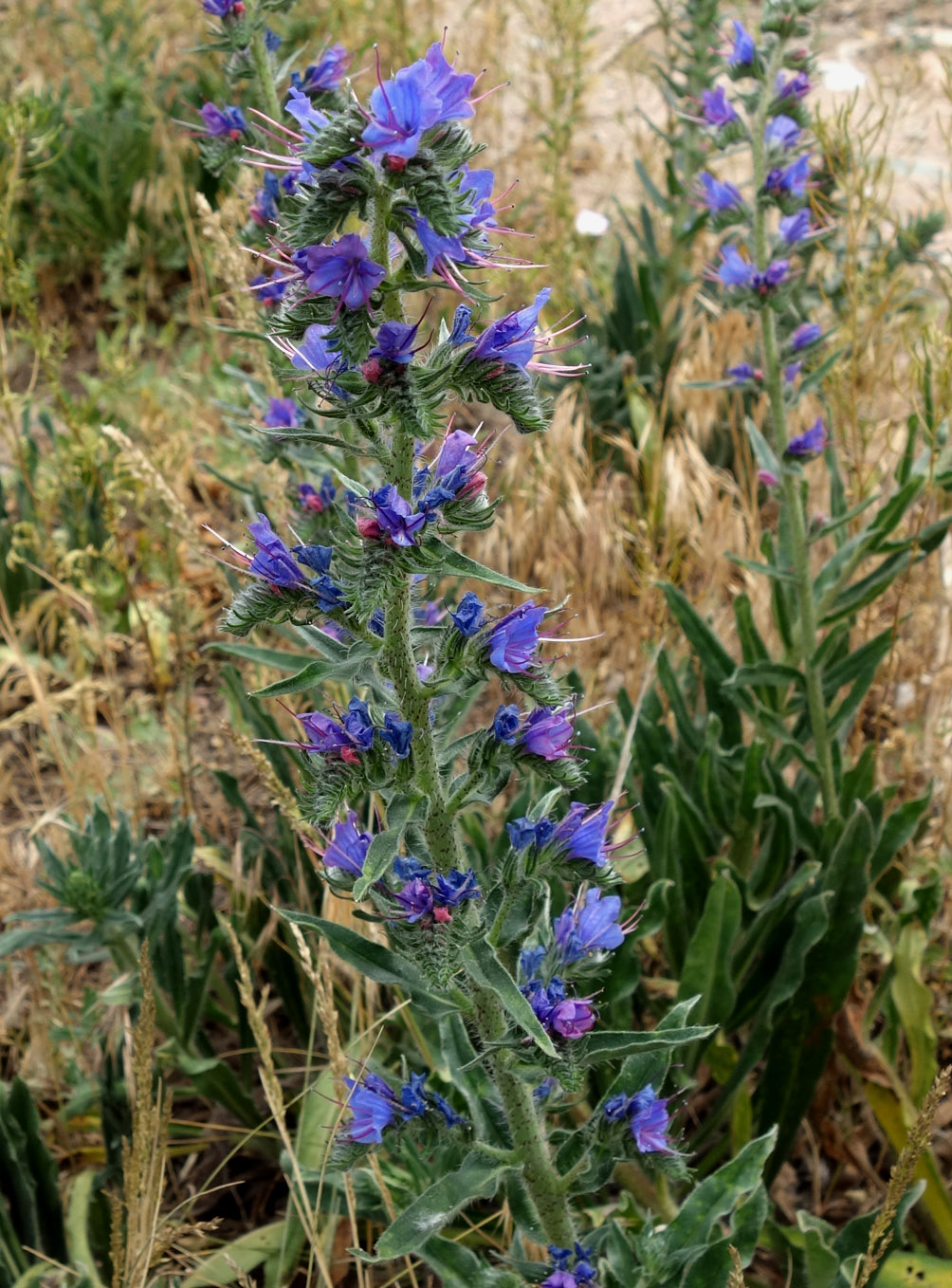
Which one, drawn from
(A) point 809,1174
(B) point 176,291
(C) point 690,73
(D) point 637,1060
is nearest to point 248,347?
(D) point 637,1060

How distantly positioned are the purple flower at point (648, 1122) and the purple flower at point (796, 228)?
183 cm

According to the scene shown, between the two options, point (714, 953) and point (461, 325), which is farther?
point (714, 953)

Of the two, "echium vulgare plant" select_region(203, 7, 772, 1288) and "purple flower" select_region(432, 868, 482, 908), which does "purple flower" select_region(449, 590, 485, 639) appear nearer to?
"echium vulgare plant" select_region(203, 7, 772, 1288)

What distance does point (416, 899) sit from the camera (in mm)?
1540

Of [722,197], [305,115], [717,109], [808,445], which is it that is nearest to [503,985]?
[305,115]

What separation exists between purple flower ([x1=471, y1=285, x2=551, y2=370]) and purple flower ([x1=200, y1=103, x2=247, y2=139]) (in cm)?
138

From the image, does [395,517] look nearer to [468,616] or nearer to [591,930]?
[468,616]

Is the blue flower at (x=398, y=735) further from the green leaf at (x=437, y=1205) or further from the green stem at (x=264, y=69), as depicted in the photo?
the green stem at (x=264, y=69)

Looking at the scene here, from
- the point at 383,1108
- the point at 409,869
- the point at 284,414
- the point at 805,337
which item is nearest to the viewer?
the point at 409,869

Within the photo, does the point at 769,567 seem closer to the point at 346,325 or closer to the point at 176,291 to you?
the point at 346,325

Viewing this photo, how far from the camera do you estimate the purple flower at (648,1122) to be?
1.71m

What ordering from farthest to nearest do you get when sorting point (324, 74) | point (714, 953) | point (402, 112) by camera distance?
point (324, 74) → point (714, 953) → point (402, 112)

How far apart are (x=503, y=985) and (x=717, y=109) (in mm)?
2115

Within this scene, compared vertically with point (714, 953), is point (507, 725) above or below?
above
